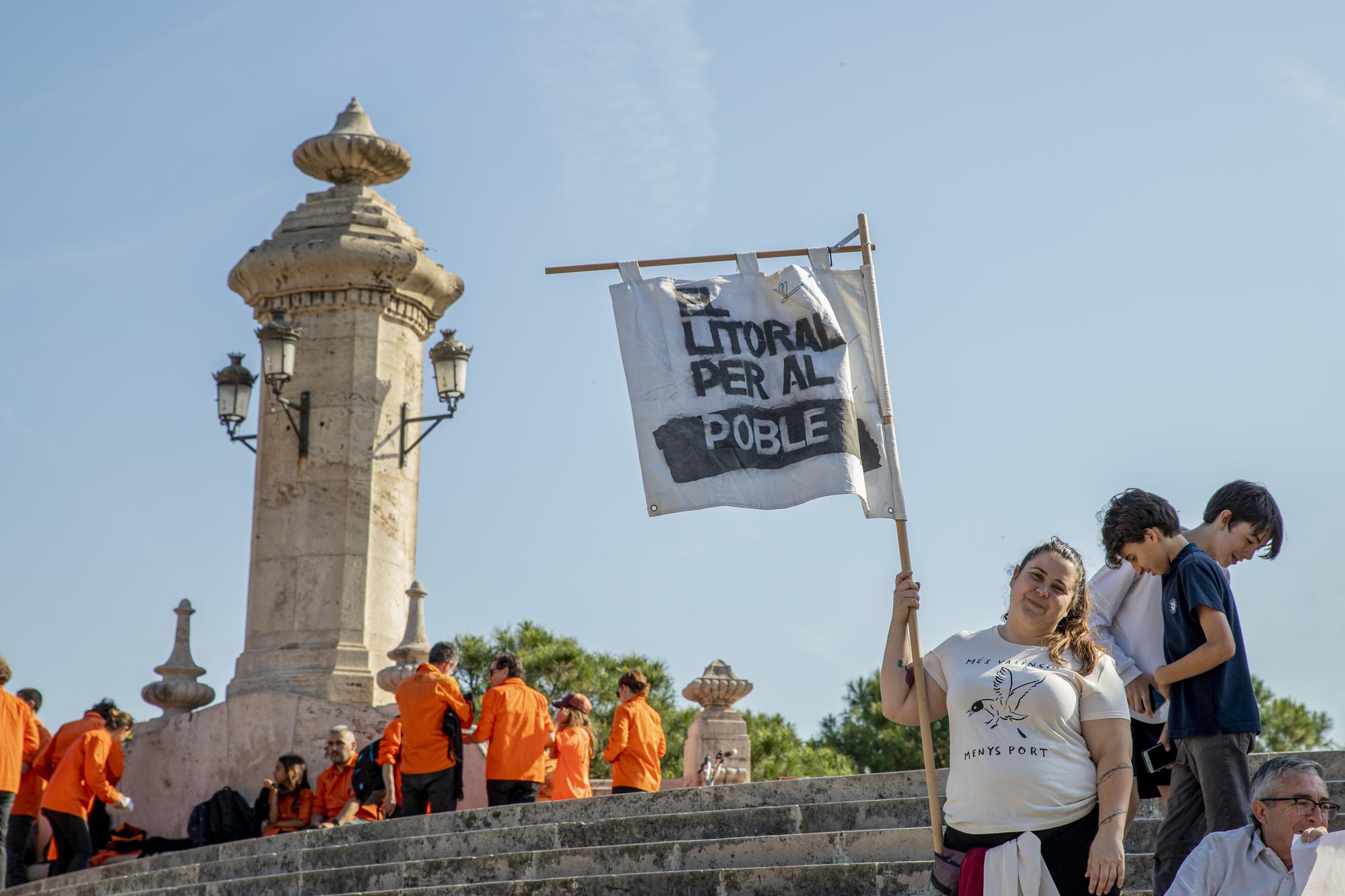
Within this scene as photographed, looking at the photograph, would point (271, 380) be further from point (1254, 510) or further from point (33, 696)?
point (1254, 510)

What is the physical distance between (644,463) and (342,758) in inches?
291

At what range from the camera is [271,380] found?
52.8ft

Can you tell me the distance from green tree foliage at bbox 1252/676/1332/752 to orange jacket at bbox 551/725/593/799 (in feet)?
109

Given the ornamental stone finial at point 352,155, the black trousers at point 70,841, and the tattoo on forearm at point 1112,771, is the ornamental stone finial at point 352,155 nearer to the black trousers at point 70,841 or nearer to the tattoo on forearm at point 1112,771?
the black trousers at point 70,841

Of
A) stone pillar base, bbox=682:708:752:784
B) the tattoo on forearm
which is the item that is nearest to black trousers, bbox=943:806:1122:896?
the tattoo on forearm

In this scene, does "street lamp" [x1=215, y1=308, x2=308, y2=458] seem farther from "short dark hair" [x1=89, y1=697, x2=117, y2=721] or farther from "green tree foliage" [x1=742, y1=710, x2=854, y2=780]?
"green tree foliage" [x1=742, y1=710, x2=854, y2=780]

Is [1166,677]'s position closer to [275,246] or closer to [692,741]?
[692,741]

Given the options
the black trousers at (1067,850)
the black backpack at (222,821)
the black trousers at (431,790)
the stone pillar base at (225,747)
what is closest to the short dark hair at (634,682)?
the black trousers at (431,790)

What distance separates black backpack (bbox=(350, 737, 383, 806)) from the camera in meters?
12.7

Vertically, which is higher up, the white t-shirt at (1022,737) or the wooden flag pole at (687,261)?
the wooden flag pole at (687,261)

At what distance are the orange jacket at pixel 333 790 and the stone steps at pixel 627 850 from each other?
157 centimetres

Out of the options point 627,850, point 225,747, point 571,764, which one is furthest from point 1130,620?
point 225,747

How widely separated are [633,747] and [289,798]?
2.96 meters

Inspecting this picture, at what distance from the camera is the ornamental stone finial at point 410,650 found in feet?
50.4
